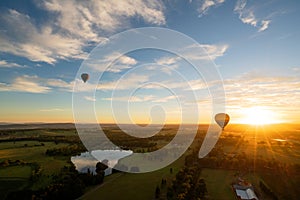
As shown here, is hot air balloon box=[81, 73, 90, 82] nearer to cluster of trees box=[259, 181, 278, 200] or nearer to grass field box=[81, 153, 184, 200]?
grass field box=[81, 153, 184, 200]

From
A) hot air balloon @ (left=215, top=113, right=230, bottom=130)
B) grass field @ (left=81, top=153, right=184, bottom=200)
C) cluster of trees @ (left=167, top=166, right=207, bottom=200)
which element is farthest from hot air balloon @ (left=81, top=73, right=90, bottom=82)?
hot air balloon @ (left=215, top=113, right=230, bottom=130)

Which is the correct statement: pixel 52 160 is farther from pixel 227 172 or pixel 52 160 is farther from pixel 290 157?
pixel 290 157

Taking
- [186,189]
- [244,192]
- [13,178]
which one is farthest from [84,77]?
[244,192]

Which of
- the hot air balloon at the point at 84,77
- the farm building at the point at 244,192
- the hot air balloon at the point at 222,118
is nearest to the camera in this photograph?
the farm building at the point at 244,192

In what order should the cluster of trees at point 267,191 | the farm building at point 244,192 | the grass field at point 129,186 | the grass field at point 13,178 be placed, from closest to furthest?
the grass field at point 129,186 < the cluster of trees at point 267,191 < the farm building at point 244,192 < the grass field at point 13,178

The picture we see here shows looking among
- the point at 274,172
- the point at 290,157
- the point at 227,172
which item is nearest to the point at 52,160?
the point at 227,172

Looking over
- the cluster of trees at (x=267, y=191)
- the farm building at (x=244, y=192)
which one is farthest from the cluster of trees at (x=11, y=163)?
the cluster of trees at (x=267, y=191)

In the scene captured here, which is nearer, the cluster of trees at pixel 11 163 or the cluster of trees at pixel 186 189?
the cluster of trees at pixel 186 189

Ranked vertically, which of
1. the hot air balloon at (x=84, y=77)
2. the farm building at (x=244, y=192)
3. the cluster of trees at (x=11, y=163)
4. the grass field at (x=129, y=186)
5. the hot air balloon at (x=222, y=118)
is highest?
the hot air balloon at (x=84, y=77)

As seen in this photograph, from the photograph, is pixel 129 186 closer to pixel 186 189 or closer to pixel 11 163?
pixel 186 189

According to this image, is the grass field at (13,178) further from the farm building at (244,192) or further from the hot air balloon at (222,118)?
the hot air balloon at (222,118)

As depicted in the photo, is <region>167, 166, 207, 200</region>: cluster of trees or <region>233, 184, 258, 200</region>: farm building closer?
<region>167, 166, 207, 200</region>: cluster of trees
